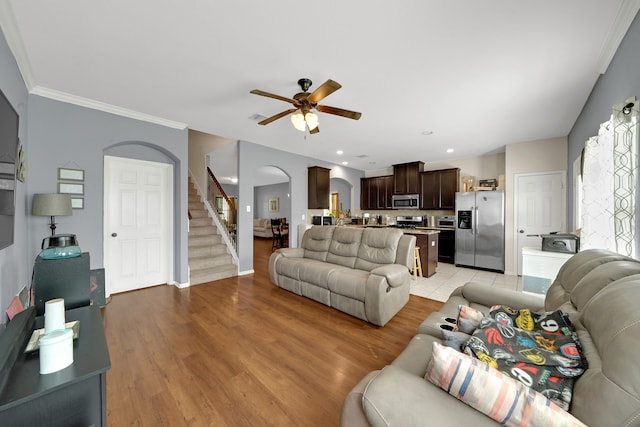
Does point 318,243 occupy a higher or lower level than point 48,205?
lower

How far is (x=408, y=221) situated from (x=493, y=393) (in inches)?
247

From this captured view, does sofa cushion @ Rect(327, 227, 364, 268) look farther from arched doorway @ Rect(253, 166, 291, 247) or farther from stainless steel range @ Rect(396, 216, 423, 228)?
arched doorway @ Rect(253, 166, 291, 247)

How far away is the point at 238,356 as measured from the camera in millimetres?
2105

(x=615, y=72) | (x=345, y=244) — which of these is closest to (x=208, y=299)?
(x=345, y=244)

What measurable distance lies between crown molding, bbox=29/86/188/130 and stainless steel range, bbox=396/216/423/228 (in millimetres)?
5585

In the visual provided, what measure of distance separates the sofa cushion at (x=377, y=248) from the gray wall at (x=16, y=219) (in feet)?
10.9

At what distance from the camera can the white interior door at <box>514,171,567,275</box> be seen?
4391mm

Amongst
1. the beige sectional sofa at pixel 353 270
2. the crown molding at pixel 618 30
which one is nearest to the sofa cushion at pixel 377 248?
the beige sectional sofa at pixel 353 270

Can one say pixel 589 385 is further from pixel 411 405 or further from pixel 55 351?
pixel 55 351

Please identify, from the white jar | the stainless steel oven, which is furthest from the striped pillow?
the stainless steel oven

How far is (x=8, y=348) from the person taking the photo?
1.04 m

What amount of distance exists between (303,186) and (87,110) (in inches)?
153

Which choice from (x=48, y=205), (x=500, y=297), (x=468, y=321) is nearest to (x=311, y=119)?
(x=468, y=321)

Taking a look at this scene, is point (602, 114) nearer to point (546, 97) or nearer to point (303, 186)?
point (546, 97)
